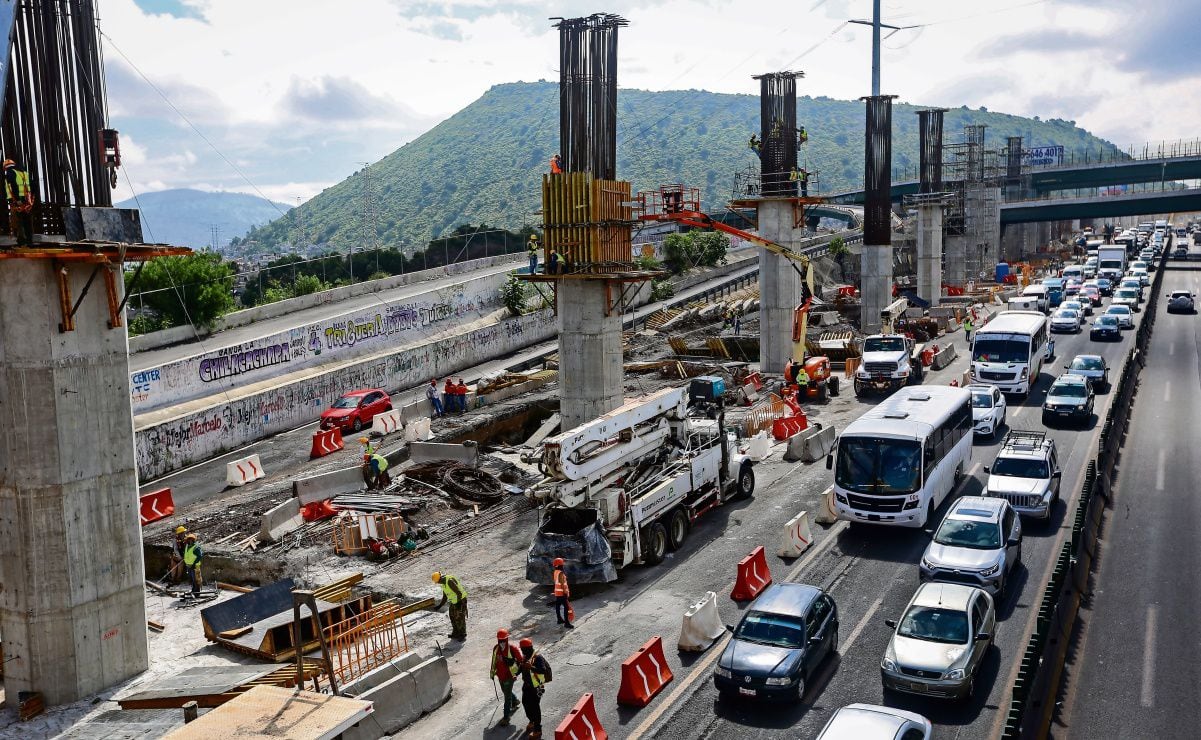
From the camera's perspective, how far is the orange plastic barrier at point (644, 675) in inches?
639

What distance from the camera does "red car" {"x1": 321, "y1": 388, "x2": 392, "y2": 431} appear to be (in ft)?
128

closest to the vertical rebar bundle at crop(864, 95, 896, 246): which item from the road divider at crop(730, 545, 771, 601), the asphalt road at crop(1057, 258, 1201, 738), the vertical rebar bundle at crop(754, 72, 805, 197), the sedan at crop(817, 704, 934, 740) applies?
the vertical rebar bundle at crop(754, 72, 805, 197)

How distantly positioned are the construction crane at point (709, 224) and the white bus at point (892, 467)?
12150 mm

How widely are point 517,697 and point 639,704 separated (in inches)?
84.3

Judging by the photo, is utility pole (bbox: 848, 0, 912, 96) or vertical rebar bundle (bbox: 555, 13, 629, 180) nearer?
vertical rebar bundle (bbox: 555, 13, 629, 180)

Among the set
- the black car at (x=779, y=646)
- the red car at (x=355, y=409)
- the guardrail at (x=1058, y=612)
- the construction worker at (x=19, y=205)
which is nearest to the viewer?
the guardrail at (x=1058, y=612)

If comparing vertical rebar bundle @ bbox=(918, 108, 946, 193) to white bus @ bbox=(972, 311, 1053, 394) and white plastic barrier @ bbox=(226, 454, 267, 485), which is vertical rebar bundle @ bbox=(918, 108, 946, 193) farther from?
white plastic barrier @ bbox=(226, 454, 267, 485)

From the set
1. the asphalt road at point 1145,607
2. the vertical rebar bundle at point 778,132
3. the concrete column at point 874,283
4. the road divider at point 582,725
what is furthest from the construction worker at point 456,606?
the concrete column at point 874,283

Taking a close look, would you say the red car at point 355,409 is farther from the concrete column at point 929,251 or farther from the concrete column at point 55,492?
the concrete column at point 929,251

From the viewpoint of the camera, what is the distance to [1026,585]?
20781mm

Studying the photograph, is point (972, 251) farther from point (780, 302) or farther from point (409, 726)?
point (409, 726)

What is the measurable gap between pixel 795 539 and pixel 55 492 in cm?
1593

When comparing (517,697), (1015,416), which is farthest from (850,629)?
(1015,416)

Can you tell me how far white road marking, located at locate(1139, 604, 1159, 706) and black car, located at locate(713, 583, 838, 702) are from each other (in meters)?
5.08
